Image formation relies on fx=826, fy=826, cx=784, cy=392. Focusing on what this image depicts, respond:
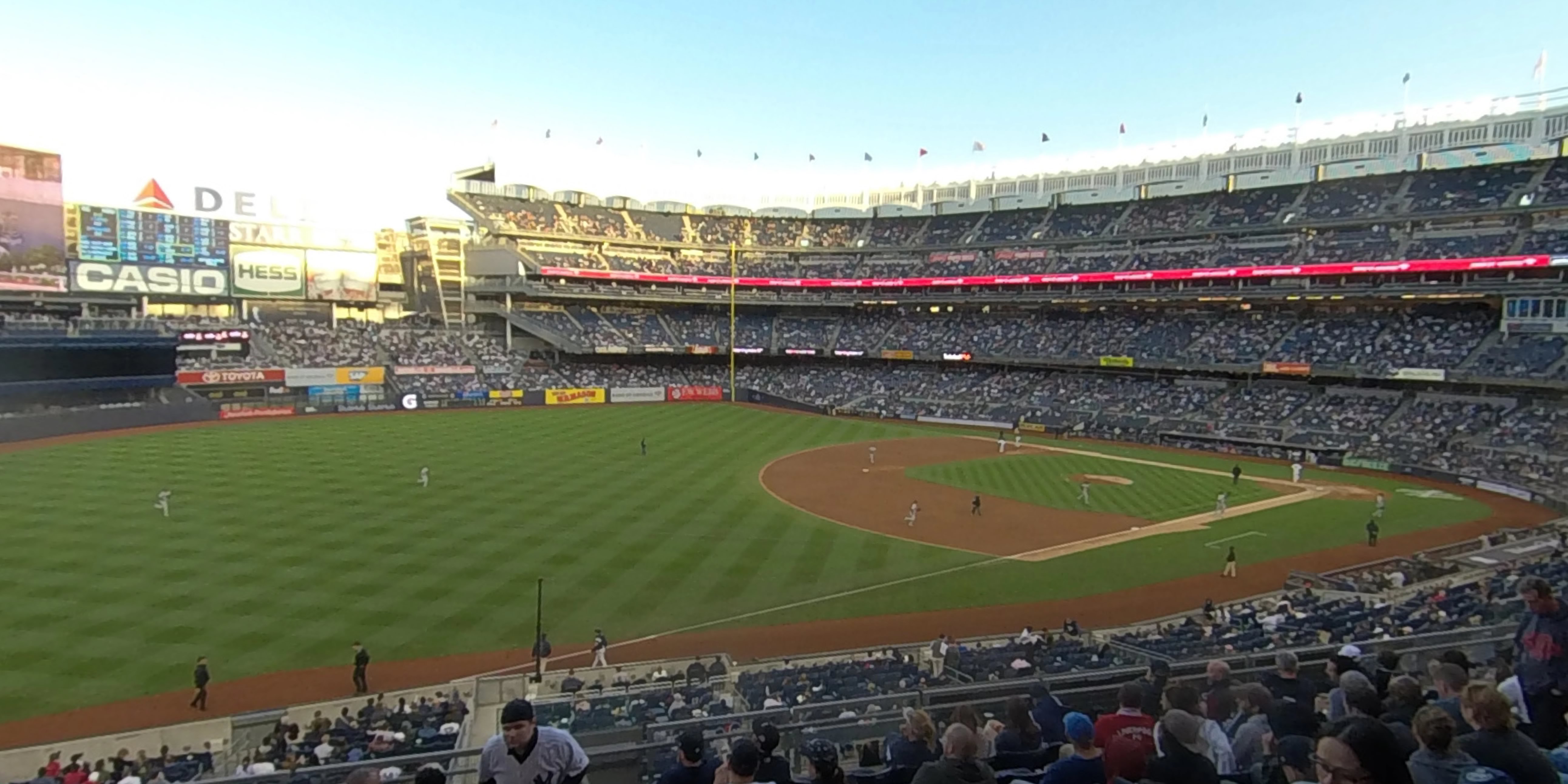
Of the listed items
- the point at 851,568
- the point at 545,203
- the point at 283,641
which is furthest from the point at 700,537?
the point at 545,203

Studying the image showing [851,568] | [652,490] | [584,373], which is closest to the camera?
[851,568]

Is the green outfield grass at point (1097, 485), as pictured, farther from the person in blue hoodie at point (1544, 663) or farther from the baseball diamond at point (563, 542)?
the person in blue hoodie at point (1544, 663)

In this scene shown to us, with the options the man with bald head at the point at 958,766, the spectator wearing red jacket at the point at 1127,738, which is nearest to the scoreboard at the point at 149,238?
the man with bald head at the point at 958,766

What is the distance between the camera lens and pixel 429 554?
26375 mm

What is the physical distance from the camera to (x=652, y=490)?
118ft

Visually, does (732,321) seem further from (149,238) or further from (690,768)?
(690,768)

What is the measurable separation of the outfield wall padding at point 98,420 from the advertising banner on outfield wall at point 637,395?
2891 centimetres

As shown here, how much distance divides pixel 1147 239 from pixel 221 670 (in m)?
67.1

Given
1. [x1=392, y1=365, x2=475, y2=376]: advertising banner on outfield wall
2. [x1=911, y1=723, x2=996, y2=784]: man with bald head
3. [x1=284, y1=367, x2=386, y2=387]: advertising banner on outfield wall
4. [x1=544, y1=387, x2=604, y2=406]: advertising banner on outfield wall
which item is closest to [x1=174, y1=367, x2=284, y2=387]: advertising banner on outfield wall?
[x1=284, y1=367, x2=386, y2=387]: advertising banner on outfield wall

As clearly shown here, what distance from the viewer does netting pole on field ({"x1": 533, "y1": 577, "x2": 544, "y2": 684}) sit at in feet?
57.6

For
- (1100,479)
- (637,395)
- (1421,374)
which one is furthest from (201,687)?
(1421,374)

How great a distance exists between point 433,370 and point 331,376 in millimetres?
8071

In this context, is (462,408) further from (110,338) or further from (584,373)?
(110,338)

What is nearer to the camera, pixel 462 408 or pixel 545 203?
pixel 462 408
